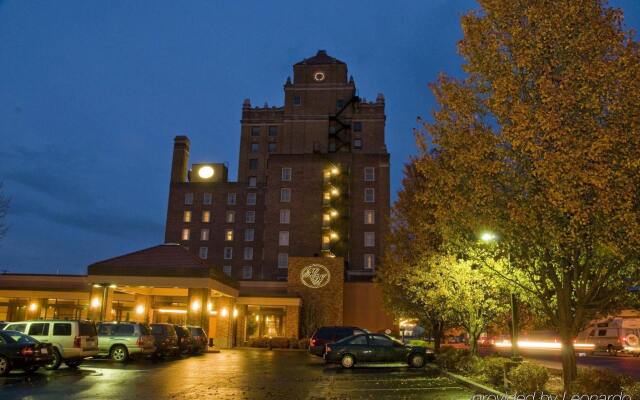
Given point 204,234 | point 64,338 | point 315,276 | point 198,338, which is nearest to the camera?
point 64,338

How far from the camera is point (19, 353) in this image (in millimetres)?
17844

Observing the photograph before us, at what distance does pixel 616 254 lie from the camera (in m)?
11.9

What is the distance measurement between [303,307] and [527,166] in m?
34.8

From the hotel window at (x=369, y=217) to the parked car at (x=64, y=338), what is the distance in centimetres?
5146

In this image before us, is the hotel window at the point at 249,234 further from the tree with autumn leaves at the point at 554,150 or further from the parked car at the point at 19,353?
the tree with autumn leaves at the point at 554,150

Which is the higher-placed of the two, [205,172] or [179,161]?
[179,161]

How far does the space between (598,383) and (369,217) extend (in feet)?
195

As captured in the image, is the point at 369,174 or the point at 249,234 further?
the point at 249,234

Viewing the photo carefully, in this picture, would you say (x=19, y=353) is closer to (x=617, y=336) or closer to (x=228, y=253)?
(x=617, y=336)

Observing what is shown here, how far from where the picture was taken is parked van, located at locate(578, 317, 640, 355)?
3788cm

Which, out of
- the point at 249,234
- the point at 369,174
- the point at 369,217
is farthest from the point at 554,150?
the point at 249,234

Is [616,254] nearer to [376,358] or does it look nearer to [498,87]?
[498,87]

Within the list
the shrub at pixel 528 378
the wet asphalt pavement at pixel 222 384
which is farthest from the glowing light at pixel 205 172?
the shrub at pixel 528 378

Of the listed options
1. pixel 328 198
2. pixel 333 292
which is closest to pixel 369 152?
pixel 328 198
